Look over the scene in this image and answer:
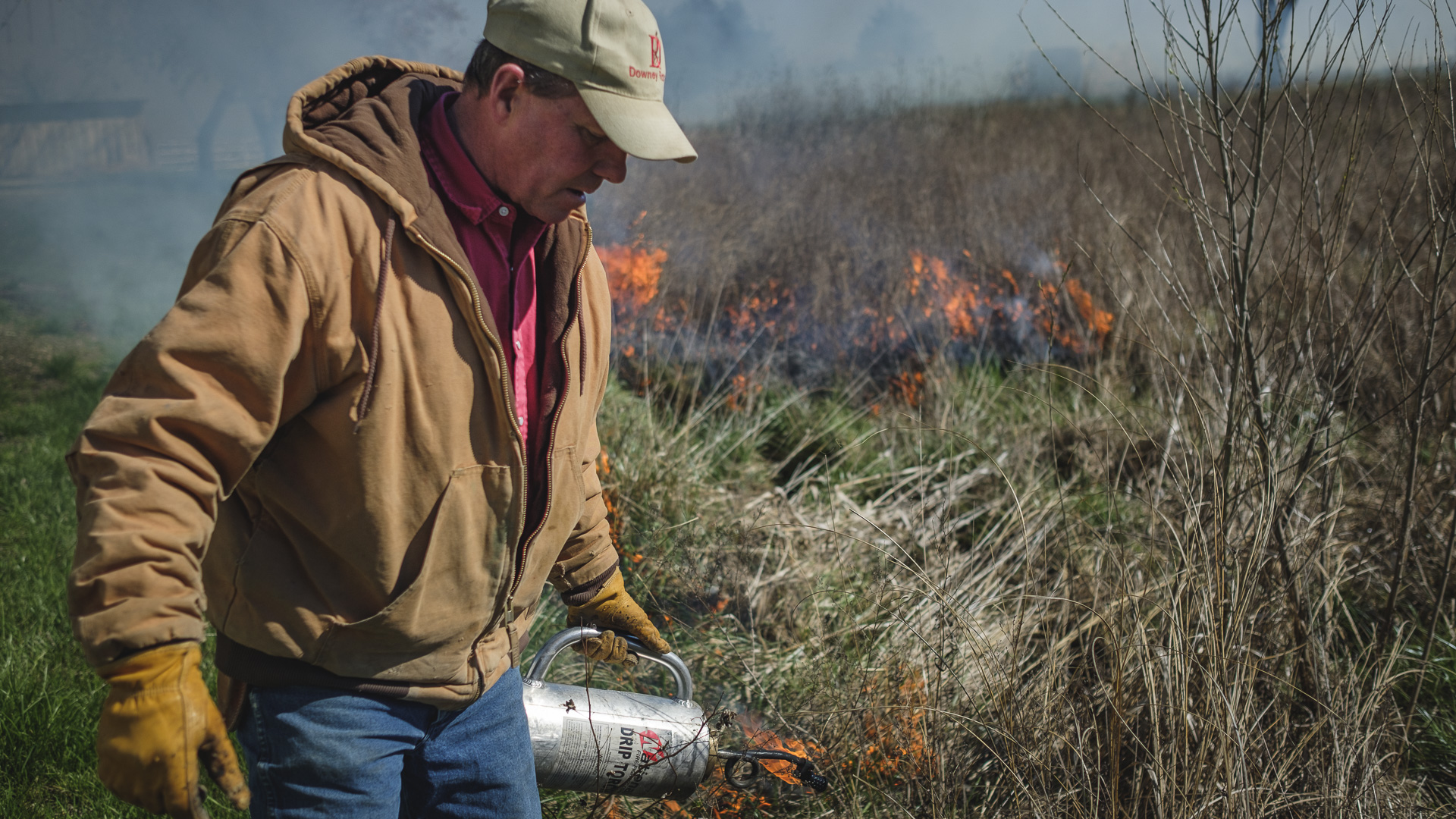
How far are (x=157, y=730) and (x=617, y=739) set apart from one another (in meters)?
1.04

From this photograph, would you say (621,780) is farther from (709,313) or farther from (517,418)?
(709,313)

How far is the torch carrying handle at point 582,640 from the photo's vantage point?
202 cm

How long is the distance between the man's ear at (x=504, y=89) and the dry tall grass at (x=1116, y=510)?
138 cm

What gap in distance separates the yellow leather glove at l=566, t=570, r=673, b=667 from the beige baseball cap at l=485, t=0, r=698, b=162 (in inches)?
41.7

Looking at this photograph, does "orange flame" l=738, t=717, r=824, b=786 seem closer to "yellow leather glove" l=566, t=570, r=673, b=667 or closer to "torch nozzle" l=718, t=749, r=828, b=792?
"torch nozzle" l=718, t=749, r=828, b=792

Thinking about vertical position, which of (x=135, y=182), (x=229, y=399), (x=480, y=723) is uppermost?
(x=135, y=182)

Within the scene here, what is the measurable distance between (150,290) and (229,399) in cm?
804

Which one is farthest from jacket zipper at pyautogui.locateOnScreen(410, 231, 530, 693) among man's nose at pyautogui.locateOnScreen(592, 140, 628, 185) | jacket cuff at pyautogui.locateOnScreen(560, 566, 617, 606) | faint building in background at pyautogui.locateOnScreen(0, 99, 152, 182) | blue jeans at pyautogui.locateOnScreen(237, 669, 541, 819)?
faint building in background at pyautogui.locateOnScreen(0, 99, 152, 182)

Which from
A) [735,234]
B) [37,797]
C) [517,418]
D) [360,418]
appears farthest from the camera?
[735,234]

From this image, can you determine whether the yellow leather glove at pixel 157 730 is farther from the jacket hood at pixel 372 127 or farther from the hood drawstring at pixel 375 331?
the jacket hood at pixel 372 127

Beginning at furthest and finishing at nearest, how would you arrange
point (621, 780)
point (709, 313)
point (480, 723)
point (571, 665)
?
1. point (709, 313)
2. point (571, 665)
3. point (621, 780)
4. point (480, 723)

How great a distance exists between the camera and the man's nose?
5.04ft

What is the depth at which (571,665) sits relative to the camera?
3.02 meters

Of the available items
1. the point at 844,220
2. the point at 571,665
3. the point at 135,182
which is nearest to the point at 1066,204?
the point at 844,220
